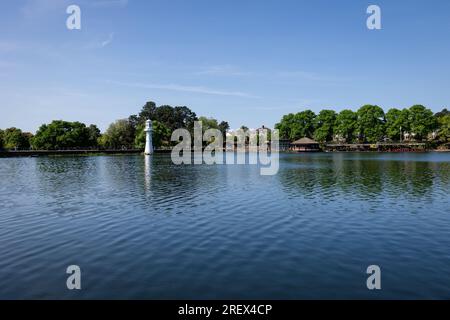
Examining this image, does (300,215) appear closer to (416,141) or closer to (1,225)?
(1,225)

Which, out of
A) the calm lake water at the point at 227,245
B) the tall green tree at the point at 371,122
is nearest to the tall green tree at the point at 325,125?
the tall green tree at the point at 371,122

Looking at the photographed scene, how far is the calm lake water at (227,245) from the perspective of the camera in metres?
9.52

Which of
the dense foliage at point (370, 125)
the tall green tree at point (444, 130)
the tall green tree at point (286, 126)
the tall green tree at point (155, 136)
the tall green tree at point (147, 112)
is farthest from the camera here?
the tall green tree at point (147, 112)

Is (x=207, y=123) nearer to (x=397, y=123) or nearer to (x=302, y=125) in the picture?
(x=302, y=125)

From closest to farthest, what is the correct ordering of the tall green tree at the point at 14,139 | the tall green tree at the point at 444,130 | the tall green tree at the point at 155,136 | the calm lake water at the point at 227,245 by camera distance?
the calm lake water at the point at 227,245 < the tall green tree at the point at 14,139 < the tall green tree at the point at 155,136 < the tall green tree at the point at 444,130

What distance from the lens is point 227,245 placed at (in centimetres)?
1352

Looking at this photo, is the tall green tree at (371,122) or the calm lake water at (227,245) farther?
the tall green tree at (371,122)

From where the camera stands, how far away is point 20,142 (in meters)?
124

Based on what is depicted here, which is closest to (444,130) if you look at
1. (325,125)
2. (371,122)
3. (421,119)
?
(421,119)

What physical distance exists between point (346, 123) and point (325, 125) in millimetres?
9831

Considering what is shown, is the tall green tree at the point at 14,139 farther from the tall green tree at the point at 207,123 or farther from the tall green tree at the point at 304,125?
the tall green tree at the point at 304,125

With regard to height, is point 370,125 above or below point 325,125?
below

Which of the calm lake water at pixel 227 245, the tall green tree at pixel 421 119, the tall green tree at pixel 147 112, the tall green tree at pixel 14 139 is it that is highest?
the tall green tree at pixel 147 112

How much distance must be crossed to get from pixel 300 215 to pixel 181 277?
1029cm
